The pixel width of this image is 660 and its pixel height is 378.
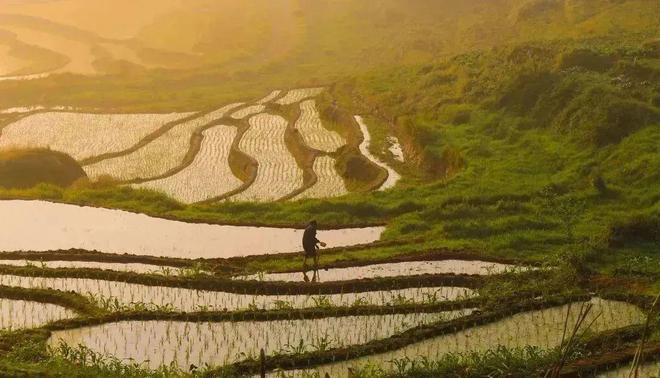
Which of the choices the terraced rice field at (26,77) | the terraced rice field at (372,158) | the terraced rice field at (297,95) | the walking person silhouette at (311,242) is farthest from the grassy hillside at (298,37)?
the walking person silhouette at (311,242)

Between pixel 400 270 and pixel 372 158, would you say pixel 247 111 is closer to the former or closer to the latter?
pixel 372 158

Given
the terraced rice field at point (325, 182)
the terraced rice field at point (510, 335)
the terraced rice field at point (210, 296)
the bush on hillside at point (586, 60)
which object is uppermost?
the bush on hillside at point (586, 60)

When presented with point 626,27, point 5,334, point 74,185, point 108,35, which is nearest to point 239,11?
point 108,35

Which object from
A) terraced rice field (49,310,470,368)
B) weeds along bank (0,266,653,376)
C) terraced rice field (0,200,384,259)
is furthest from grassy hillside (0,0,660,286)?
terraced rice field (49,310,470,368)

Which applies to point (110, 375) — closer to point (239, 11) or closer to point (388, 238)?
point (388, 238)

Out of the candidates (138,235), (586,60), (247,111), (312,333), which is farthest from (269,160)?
(312,333)

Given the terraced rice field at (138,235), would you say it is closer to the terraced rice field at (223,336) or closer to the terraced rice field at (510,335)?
the terraced rice field at (223,336)

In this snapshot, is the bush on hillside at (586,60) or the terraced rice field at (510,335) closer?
the terraced rice field at (510,335)
